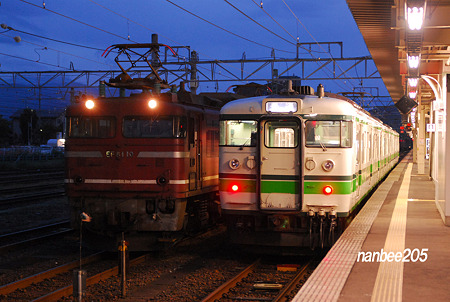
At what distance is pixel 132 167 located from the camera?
1148 cm

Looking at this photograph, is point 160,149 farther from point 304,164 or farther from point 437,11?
point 437,11

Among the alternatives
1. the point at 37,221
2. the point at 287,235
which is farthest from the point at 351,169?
the point at 37,221

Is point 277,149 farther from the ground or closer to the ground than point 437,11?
closer to the ground

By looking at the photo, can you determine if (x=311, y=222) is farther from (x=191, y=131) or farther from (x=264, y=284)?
(x=191, y=131)

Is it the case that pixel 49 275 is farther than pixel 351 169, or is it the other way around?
pixel 351 169

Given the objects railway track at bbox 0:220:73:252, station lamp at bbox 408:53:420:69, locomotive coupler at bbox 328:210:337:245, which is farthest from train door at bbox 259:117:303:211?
railway track at bbox 0:220:73:252

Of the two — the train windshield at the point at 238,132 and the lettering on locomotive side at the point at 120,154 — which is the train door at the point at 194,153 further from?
the lettering on locomotive side at the point at 120,154

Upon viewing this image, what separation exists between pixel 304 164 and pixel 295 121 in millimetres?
824

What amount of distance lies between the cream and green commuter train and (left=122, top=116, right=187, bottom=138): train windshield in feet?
2.90

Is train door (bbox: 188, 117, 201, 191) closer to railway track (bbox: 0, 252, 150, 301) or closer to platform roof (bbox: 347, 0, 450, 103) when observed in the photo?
railway track (bbox: 0, 252, 150, 301)

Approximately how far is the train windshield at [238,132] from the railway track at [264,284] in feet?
7.49

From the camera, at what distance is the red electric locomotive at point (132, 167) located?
447 inches

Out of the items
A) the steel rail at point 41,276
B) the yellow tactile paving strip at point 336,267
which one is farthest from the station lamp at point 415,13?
the steel rail at point 41,276

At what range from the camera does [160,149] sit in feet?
37.4
